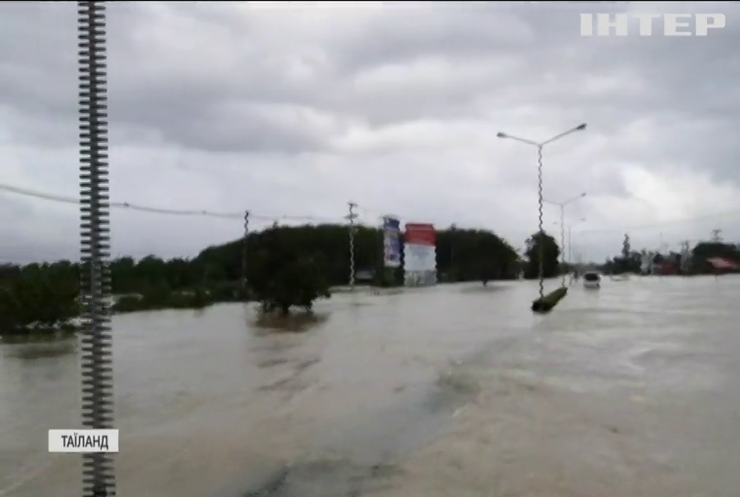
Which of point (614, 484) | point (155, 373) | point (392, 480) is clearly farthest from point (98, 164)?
point (155, 373)

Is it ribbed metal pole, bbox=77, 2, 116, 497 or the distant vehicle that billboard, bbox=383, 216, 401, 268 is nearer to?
the distant vehicle

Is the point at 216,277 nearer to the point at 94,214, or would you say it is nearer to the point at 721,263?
the point at 94,214

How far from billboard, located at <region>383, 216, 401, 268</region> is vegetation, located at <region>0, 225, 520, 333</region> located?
2614mm

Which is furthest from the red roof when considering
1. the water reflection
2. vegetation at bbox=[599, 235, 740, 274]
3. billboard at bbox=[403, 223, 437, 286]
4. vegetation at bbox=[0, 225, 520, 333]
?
the water reflection

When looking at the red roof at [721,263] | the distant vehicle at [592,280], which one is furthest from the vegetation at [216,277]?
the red roof at [721,263]

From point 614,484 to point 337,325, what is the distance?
1846 centimetres

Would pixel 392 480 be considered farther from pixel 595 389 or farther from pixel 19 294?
pixel 19 294

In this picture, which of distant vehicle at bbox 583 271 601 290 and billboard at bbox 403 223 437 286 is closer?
distant vehicle at bbox 583 271 601 290

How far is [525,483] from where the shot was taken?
21.9 ft

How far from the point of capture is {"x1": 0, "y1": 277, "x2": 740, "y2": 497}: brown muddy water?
6859mm

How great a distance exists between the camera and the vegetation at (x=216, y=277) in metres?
22.5

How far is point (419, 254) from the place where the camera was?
61.9 metres

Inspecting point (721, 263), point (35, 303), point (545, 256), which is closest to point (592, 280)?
point (545, 256)

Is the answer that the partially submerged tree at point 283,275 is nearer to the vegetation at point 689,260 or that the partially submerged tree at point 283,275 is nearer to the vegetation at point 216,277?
the vegetation at point 216,277
